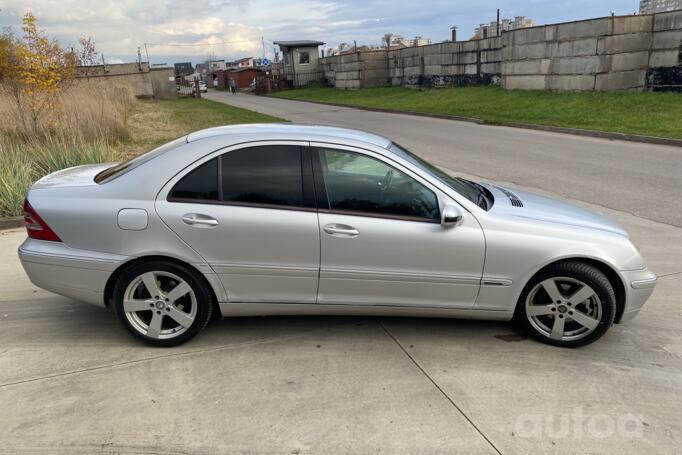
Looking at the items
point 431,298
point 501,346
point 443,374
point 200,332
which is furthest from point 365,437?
point 200,332

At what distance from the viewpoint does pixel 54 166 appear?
8625 mm

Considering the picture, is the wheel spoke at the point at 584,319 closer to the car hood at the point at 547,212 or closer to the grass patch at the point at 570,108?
the car hood at the point at 547,212

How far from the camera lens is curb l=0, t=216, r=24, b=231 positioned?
692 centimetres

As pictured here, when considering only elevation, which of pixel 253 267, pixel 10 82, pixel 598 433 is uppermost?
pixel 10 82

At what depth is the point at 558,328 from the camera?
3.63 meters

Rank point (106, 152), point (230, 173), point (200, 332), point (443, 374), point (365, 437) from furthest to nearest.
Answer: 1. point (106, 152)
2. point (200, 332)
3. point (230, 173)
4. point (443, 374)
5. point (365, 437)

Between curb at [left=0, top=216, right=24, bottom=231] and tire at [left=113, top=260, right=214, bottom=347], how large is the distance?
443 cm

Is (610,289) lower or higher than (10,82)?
lower

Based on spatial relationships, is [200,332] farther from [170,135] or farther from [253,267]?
[170,135]

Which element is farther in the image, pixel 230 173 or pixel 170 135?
pixel 170 135

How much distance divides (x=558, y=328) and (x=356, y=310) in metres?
1.43

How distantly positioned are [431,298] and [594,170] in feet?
26.2

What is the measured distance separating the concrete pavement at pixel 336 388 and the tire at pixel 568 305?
126 mm

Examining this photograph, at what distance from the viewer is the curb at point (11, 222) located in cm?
692
